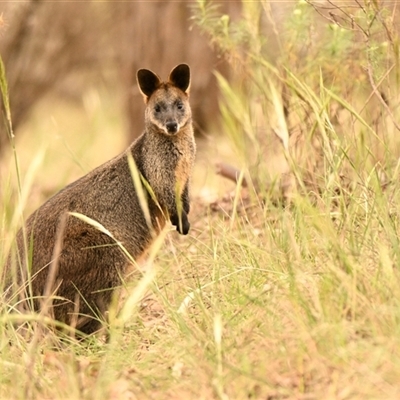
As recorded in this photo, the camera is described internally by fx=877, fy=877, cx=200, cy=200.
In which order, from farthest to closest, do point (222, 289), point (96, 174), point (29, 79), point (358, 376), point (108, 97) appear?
point (108, 97) → point (29, 79) → point (96, 174) → point (222, 289) → point (358, 376)

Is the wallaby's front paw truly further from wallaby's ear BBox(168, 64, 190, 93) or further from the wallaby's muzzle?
wallaby's ear BBox(168, 64, 190, 93)

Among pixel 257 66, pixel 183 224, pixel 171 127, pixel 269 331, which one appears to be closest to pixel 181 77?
pixel 171 127

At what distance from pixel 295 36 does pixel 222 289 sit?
215 cm

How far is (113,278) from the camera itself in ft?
15.6

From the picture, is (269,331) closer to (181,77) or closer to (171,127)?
(171,127)

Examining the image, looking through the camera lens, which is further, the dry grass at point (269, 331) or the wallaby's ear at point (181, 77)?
the wallaby's ear at point (181, 77)

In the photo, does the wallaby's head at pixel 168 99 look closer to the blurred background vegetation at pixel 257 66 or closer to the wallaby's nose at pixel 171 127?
the wallaby's nose at pixel 171 127

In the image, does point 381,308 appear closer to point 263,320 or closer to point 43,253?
point 263,320

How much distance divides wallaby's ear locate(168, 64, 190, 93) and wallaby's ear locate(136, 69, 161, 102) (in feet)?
0.30

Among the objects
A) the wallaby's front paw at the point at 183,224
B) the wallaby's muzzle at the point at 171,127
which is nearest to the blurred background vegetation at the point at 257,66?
the wallaby's muzzle at the point at 171,127

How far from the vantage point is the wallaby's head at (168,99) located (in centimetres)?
517

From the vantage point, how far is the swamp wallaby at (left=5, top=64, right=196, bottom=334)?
4648mm

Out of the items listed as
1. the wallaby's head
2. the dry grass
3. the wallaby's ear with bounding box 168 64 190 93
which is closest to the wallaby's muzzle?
the wallaby's head

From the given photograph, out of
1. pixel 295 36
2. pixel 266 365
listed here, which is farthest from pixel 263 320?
pixel 295 36
